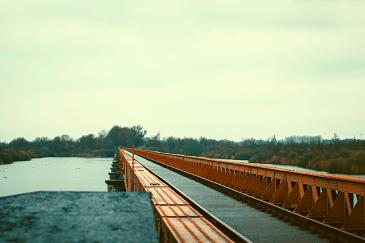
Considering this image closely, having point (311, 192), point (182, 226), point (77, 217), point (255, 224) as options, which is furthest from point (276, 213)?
point (77, 217)

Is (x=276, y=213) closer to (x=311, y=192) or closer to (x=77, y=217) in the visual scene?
(x=311, y=192)

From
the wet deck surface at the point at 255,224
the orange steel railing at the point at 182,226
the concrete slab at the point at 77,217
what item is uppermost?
the concrete slab at the point at 77,217

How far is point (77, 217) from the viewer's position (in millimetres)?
4301

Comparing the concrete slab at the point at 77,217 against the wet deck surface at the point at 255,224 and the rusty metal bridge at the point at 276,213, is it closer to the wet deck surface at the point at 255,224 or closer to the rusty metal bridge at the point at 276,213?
the rusty metal bridge at the point at 276,213

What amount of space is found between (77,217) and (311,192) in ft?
34.1

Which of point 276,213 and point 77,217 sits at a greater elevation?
point 77,217

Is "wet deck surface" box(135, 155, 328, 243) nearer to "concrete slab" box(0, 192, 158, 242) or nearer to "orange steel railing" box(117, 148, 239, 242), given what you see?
"orange steel railing" box(117, 148, 239, 242)

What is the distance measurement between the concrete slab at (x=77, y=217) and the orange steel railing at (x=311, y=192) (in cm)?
672

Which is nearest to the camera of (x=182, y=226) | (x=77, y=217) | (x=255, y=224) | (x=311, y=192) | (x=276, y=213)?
(x=77, y=217)

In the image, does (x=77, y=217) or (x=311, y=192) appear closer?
(x=77, y=217)

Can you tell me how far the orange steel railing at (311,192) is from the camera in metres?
10.5

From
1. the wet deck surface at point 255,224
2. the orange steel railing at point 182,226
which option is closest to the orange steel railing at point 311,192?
the wet deck surface at point 255,224

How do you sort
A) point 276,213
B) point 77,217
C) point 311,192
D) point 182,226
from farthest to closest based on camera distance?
point 276,213 → point 311,192 → point 182,226 → point 77,217

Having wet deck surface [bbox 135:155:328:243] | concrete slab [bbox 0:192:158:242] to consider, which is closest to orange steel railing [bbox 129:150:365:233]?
wet deck surface [bbox 135:155:328:243]
